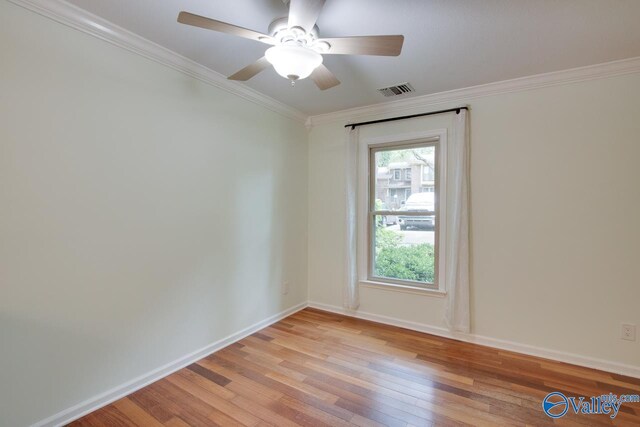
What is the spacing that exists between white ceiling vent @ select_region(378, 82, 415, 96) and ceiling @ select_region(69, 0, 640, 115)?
0.37 feet

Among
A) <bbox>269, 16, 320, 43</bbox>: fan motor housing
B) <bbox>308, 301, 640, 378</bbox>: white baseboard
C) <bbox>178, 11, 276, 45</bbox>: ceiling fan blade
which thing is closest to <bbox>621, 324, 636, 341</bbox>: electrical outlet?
<bbox>308, 301, 640, 378</bbox>: white baseboard

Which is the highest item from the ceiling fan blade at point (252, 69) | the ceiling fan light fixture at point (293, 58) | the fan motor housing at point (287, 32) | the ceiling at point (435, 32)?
the ceiling at point (435, 32)

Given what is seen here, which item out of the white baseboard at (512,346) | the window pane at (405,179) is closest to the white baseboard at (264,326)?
the white baseboard at (512,346)

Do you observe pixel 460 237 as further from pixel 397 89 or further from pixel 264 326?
pixel 264 326

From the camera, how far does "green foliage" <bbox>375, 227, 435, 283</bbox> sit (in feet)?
10.9

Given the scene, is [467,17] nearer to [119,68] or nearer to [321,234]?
[119,68]

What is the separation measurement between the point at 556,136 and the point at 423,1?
72.5 inches

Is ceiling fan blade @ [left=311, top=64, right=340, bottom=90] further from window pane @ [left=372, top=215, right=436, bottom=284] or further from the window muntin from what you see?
window pane @ [left=372, top=215, right=436, bottom=284]

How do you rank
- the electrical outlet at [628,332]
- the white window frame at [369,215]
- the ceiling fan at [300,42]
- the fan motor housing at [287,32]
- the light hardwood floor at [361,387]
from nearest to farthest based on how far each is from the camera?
1. the ceiling fan at [300,42]
2. the fan motor housing at [287,32]
3. the light hardwood floor at [361,387]
4. the electrical outlet at [628,332]
5. the white window frame at [369,215]

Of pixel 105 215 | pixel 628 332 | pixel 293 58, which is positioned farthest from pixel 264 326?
pixel 628 332

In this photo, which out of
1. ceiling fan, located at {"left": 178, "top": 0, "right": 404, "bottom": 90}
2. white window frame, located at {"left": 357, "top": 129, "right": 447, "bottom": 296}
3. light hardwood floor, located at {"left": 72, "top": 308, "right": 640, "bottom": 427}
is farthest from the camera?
white window frame, located at {"left": 357, "top": 129, "right": 447, "bottom": 296}

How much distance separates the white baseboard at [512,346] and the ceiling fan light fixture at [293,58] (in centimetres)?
286

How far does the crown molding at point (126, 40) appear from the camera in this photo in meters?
1.77

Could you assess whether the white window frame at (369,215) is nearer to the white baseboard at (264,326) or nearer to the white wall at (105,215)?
the white baseboard at (264,326)
